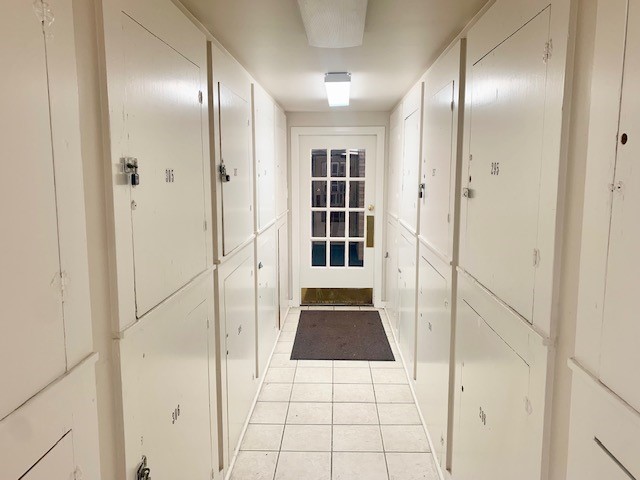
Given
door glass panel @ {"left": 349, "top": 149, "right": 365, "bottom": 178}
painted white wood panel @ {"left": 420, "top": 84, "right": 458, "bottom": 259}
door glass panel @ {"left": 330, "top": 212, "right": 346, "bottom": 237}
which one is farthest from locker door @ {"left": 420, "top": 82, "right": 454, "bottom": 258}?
door glass panel @ {"left": 330, "top": 212, "right": 346, "bottom": 237}

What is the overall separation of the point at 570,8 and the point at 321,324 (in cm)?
437

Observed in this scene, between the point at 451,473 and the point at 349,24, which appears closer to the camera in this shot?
the point at 349,24

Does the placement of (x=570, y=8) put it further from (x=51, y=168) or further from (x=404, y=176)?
(x=404, y=176)

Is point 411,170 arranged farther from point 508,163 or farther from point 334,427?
point 508,163

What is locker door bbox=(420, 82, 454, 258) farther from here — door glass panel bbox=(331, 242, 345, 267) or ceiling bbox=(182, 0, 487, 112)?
door glass panel bbox=(331, 242, 345, 267)

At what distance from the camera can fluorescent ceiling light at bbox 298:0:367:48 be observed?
68.3 inches

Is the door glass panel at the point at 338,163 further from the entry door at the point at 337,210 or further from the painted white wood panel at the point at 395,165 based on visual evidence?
the painted white wood panel at the point at 395,165

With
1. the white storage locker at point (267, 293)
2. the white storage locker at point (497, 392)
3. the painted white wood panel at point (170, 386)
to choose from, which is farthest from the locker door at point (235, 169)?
the white storage locker at point (497, 392)

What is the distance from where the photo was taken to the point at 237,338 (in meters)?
2.81

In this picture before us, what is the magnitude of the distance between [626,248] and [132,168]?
127 centimetres

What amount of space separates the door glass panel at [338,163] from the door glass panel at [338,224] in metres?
0.50

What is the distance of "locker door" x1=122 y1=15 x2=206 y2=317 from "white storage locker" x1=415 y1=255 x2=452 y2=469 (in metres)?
1.31

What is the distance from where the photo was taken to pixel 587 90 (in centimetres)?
113

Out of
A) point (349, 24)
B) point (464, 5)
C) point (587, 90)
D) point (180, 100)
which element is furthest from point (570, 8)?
point (180, 100)
